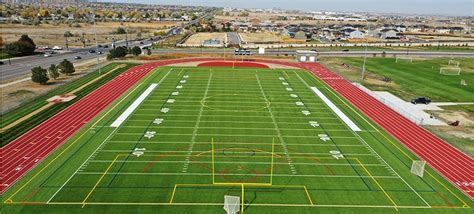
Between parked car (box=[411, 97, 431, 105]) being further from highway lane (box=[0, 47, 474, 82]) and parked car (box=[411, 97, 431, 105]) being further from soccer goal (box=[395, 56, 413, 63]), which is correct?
highway lane (box=[0, 47, 474, 82])

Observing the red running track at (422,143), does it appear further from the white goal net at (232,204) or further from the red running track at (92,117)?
the white goal net at (232,204)

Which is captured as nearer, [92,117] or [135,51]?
[92,117]

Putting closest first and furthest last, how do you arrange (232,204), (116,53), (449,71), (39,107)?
(232,204), (39,107), (449,71), (116,53)

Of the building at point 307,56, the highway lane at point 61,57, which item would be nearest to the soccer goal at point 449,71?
the highway lane at point 61,57

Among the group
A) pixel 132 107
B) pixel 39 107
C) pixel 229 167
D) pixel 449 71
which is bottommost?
pixel 229 167

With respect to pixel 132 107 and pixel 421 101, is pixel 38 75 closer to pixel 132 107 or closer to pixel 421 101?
pixel 132 107

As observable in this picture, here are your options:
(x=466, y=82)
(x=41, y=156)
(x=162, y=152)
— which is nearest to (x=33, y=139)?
(x=41, y=156)

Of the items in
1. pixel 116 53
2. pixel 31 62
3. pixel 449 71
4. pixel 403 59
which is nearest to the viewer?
pixel 449 71

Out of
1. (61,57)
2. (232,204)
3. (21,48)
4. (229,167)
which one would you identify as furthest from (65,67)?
(232,204)
